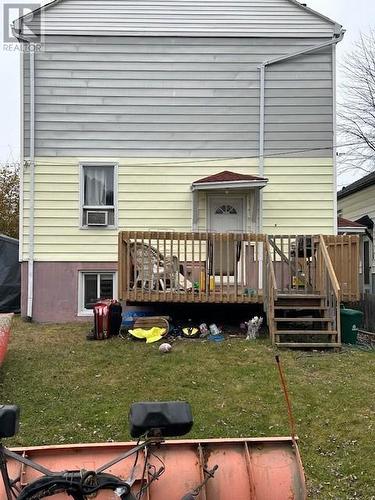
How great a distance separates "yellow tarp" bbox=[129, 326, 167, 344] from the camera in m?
9.61

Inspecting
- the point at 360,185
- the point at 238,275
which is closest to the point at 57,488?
the point at 238,275

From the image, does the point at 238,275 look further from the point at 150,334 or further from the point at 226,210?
the point at 226,210

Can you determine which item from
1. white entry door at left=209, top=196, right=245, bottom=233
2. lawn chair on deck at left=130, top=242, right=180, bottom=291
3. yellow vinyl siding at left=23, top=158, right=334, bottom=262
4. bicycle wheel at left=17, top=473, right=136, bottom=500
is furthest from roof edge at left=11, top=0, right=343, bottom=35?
bicycle wheel at left=17, top=473, right=136, bottom=500

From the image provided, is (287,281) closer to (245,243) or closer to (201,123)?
(245,243)

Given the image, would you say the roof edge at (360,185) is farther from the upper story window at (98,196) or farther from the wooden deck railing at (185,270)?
the upper story window at (98,196)

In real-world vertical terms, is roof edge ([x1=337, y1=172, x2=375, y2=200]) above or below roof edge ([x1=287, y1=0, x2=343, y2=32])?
below

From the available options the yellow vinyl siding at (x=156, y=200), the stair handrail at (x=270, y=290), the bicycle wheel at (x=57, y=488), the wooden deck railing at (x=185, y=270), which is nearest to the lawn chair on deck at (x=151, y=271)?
the wooden deck railing at (x=185, y=270)

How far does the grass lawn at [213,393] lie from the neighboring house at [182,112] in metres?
3.94

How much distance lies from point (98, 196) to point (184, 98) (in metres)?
2.94

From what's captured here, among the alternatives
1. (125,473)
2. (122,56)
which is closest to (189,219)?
(122,56)

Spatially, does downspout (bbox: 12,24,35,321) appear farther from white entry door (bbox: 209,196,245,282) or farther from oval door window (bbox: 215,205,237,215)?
oval door window (bbox: 215,205,237,215)

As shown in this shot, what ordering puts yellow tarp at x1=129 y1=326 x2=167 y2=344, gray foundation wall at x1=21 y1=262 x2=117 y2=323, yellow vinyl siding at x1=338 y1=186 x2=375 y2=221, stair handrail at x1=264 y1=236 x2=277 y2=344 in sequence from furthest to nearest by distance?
yellow vinyl siding at x1=338 y1=186 x2=375 y2=221 < gray foundation wall at x1=21 y1=262 x2=117 y2=323 < yellow tarp at x1=129 y1=326 x2=167 y2=344 < stair handrail at x1=264 y1=236 x2=277 y2=344

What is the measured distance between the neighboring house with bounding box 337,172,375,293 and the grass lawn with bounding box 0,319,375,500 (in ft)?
34.4

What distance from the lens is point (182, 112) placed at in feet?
41.0
